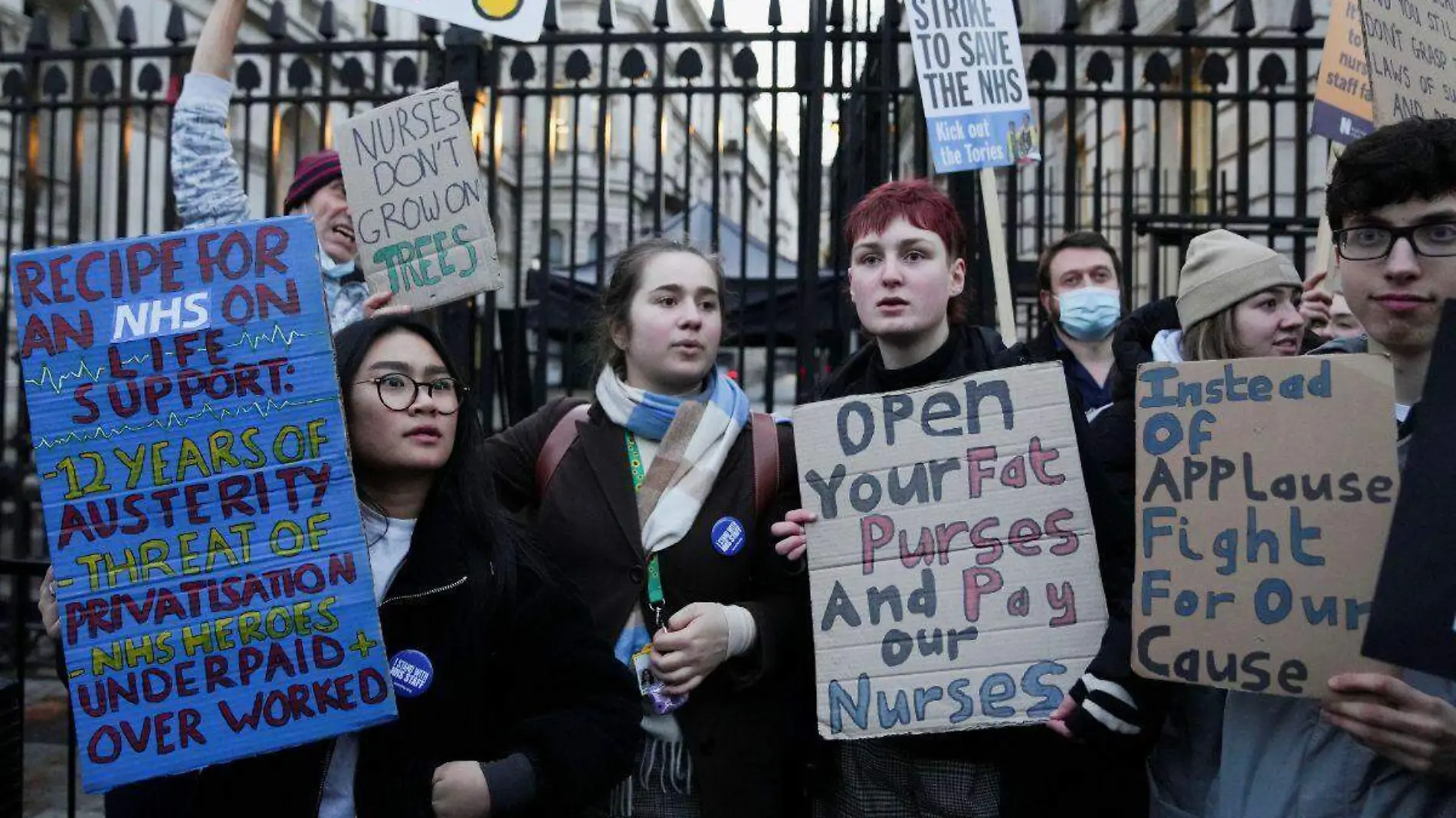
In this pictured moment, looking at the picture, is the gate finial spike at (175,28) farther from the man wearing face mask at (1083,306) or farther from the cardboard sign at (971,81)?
the man wearing face mask at (1083,306)


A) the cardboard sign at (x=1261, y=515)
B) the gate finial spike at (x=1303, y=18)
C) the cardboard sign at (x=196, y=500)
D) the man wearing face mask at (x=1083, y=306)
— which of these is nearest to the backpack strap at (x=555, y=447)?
the cardboard sign at (x=196, y=500)

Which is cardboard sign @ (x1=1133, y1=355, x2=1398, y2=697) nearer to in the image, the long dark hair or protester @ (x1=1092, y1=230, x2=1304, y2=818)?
protester @ (x1=1092, y1=230, x2=1304, y2=818)

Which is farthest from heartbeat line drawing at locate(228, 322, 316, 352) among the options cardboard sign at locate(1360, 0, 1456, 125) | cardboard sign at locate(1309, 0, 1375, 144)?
cardboard sign at locate(1309, 0, 1375, 144)

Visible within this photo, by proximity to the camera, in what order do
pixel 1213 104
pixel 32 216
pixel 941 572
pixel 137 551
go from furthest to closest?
pixel 32 216 < pixel 1213 104 < pixel 941 572 < pixel 137 551

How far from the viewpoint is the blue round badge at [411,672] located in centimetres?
204

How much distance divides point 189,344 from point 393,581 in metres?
0.59

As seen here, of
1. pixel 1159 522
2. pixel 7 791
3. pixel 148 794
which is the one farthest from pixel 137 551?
pixel 1159 522

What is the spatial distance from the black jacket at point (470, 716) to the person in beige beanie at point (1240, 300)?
71.3 inches

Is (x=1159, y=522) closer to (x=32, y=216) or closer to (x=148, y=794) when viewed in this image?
(x=148, y=794)

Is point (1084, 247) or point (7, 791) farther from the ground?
point (1084, 247)

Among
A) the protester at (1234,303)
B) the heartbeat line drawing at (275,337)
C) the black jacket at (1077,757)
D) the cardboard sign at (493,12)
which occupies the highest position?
the cardboard sign at (493,12)

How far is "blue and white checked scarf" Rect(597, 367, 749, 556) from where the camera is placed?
2.59 meters

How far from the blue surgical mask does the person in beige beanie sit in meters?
1.37

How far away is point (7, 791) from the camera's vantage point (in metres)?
2.68
